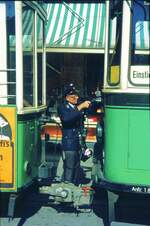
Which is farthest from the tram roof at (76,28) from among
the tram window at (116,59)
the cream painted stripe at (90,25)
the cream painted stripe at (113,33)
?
the tram window at (116,59)

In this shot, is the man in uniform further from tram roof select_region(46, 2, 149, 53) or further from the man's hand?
tram roof select_region(46, 2, 149, 53)

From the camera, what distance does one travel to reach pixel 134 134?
4316 mm

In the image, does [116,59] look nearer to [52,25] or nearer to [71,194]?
[71,194]

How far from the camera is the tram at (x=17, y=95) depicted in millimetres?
4598

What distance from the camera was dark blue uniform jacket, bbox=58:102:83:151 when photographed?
530 centimetres

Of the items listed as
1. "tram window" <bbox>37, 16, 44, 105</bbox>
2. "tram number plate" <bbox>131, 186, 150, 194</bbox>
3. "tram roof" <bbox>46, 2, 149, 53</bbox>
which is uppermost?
"tram roof" <bbox>46, 2, 149, 53</bbox>

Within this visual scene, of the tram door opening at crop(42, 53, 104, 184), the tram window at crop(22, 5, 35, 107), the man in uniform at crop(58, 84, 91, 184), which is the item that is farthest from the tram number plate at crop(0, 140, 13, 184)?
the tram door opening at crop(42, 53, 104, 184)

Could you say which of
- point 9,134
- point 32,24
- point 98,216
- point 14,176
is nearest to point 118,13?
point 32,24

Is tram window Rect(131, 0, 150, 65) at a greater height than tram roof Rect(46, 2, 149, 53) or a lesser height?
lesser

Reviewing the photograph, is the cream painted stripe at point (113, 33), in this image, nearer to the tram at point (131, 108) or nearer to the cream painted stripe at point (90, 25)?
the tram at point (131, 108)

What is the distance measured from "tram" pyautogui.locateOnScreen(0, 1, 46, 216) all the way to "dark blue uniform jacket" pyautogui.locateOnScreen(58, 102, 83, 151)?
15.8 inches

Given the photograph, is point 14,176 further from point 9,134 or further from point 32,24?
point 32,24

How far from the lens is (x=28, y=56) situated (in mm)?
4961

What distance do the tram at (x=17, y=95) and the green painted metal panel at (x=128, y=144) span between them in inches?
39.2
